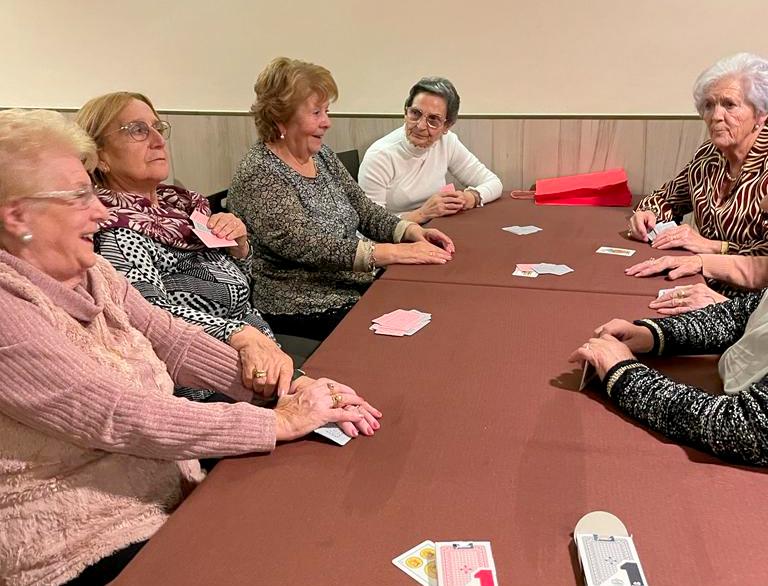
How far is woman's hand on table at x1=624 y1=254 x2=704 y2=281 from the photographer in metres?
1.97

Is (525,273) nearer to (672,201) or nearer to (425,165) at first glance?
(672,201)

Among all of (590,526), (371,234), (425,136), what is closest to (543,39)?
(425,136)

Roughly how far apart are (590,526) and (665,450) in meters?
0.28

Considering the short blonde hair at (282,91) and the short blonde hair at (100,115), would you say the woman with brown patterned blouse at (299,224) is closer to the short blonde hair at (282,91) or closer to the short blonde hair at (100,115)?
the short blonde hair at (282,91)

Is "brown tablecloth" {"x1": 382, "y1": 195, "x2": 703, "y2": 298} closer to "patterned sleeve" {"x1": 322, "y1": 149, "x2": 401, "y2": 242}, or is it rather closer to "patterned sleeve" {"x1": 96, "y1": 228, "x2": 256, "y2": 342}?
"patterned sleeve" {"x1": 322, "y1": 149, "x2": 401, "y2": 242}

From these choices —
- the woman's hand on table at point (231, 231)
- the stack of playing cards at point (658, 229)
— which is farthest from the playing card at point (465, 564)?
the stack of playing cards at point (658, 229)

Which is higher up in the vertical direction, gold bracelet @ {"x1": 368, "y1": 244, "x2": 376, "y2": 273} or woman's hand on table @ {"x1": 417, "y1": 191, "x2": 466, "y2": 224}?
woman's hand on table @ {"x1": 417, "y1": 191, "x2": 466, "y2": 224}

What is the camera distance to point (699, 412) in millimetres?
1098

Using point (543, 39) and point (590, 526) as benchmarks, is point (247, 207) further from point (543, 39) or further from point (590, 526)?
point (543, 39)

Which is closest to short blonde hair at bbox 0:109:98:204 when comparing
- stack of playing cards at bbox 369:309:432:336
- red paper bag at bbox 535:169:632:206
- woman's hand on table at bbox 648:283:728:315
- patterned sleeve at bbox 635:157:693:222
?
stack of playing cards at bbox 369:309:432:336

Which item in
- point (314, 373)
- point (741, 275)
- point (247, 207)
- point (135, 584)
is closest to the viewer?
point (135, 584)

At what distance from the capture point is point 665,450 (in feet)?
3.65

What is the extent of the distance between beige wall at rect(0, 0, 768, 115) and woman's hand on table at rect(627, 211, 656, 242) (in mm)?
1066

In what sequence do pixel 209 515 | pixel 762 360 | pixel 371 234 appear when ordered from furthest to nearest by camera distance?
pixel 371 234
pixel 762 360
pixel 209 515
